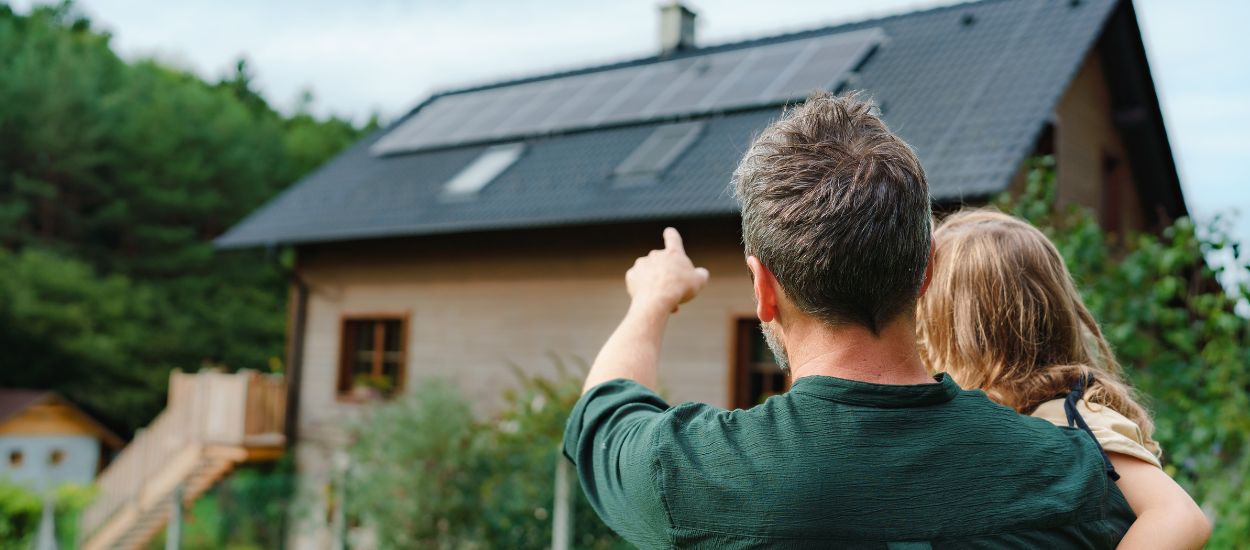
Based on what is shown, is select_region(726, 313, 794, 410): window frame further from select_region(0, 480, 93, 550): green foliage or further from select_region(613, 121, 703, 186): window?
select_region(0, 480, 93, 550): green foliage

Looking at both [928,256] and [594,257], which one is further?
[594,257]

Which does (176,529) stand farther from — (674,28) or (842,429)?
(842,429)

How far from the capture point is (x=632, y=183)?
11734 millimetres

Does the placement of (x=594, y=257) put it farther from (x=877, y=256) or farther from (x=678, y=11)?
(x=877, y=256)

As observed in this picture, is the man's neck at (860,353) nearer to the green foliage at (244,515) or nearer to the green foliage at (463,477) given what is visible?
the green foliage at (463,477)

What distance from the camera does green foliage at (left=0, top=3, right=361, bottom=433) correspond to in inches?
1014

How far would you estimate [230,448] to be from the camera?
14.1 m

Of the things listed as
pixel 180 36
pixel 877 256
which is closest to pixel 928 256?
pixel 877 256

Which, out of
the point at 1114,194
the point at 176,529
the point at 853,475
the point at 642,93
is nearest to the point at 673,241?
the point at 853,475

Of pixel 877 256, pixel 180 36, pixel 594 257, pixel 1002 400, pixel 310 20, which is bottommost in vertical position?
pixel 1002 400

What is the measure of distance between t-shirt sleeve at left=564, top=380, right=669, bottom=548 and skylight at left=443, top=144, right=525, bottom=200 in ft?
38.8

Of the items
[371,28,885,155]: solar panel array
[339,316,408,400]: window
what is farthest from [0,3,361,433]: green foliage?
[339,316,408,400]: window

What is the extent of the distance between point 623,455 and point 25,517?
51.7 feet

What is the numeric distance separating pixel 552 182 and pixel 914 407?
37.8 feet
